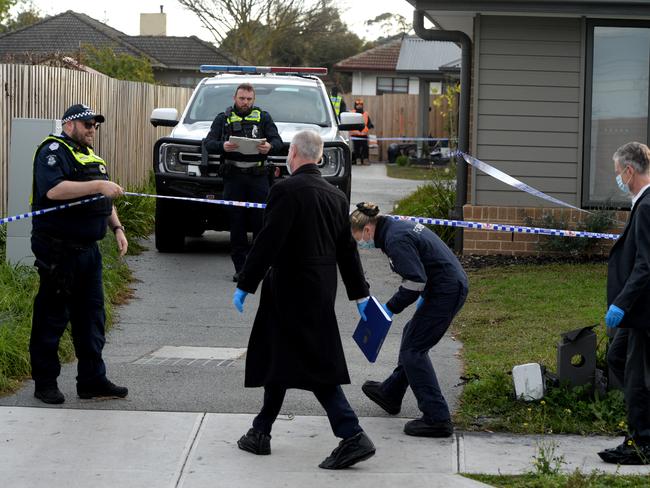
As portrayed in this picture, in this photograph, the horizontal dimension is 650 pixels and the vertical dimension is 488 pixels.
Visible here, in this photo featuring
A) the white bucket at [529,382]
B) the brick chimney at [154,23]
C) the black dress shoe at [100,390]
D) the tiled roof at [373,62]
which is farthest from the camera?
the brick chimney at [154,23]

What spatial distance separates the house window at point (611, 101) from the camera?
13.1 metres

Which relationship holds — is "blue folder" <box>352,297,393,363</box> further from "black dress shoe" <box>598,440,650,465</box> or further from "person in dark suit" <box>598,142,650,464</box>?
"black dress shoe" <box>598,440,650,465</box>

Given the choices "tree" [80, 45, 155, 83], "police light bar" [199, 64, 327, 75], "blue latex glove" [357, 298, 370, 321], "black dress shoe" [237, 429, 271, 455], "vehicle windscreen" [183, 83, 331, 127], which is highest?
"tree" [80, 45, 155, 83]

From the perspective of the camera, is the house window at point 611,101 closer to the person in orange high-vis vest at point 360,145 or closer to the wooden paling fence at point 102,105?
the wooden paling fence at point 102,105

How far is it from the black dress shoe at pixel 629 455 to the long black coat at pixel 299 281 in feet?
4.71

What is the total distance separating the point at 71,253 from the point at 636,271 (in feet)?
10.8

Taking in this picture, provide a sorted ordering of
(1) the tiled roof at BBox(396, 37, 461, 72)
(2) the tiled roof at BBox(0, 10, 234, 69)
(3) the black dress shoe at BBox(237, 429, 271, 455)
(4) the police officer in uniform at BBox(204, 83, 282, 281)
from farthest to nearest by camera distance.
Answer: (2) the tiled roof at BBox(0, 10, 234, 69) < (1) the tiled roof at BBox(396, 37, 461, 72) < (4) the police officer in uniform at BBox(204, 83, 282, 281) < (3) the black dress shoe at BBox(237, 429, 271, 455)

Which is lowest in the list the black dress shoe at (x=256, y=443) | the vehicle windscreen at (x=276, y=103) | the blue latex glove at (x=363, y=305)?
the black dress shoe at (x=256, y=443)

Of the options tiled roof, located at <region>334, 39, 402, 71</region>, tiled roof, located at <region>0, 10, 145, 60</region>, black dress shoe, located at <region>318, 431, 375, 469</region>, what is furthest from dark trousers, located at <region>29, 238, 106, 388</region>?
tiled roof, located at <region>334, 39, 402, 71</region>

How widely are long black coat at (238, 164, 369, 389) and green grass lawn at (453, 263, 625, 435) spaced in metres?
1.29

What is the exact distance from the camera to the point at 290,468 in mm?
6117

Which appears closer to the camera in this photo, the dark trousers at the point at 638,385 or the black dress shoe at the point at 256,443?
the dark trousers at the point at 638,385

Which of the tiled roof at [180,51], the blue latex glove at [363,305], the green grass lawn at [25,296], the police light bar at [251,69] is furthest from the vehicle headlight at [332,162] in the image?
the tiled roof at [180,51]

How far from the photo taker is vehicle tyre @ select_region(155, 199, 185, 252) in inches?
508
